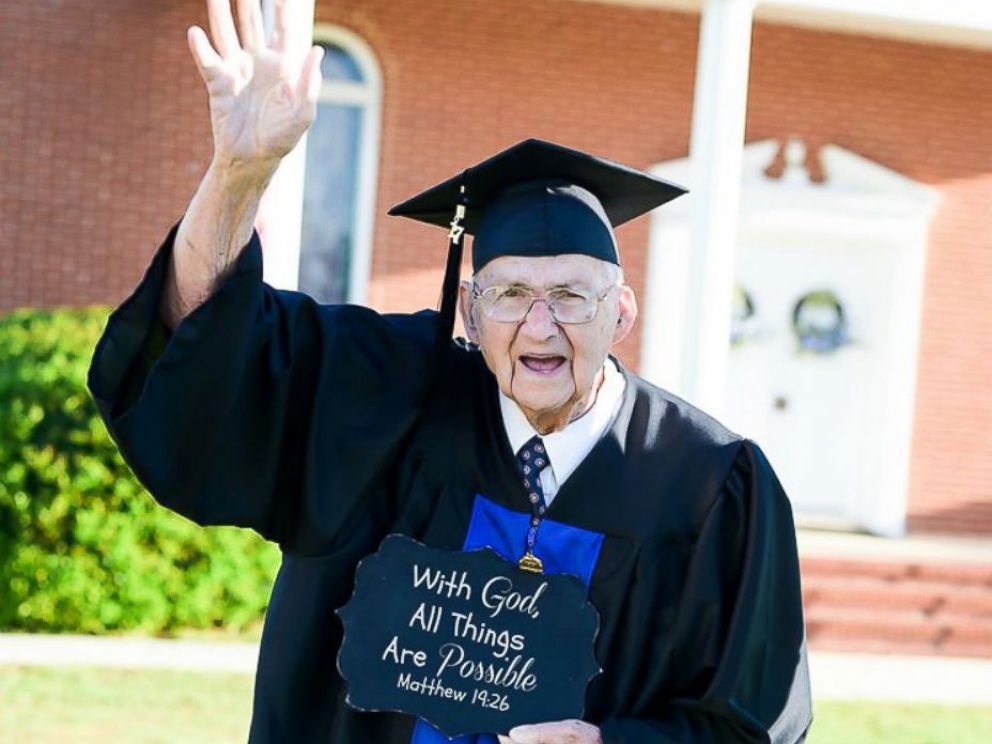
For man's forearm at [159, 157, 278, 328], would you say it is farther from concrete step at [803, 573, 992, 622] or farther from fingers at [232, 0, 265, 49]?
concrete step at [803, 573, 992, 622]

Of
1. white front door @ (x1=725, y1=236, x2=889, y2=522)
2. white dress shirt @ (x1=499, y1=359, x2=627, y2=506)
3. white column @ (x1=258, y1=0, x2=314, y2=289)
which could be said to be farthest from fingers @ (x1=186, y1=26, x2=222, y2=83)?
white front door @ (x1=725, y1=236, x2=889, y2=522)

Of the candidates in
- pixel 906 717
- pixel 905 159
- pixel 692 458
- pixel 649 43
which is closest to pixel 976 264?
pixel 905 159

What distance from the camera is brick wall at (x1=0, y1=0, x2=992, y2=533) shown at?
9.60 meters

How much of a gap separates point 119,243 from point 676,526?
764 centimetres

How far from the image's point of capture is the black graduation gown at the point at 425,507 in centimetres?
248

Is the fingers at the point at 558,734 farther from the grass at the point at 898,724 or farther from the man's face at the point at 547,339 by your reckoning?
the grass at the point at 898,724

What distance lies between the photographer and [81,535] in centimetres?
742

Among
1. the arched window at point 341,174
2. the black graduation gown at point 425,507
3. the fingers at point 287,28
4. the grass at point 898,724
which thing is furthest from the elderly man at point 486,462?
the arched window at point 341,174

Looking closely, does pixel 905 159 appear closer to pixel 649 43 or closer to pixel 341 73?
pixel 649 43

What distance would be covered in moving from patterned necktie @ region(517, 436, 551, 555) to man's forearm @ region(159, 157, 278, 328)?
63 centimetres

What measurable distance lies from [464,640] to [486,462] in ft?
1.06

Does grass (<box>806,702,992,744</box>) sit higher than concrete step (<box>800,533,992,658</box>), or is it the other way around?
concrete step (<box>800,533,992,658</box>)

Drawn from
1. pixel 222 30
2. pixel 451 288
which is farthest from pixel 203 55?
pixel 451 288

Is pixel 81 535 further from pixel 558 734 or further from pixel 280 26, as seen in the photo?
pixel 280 26
